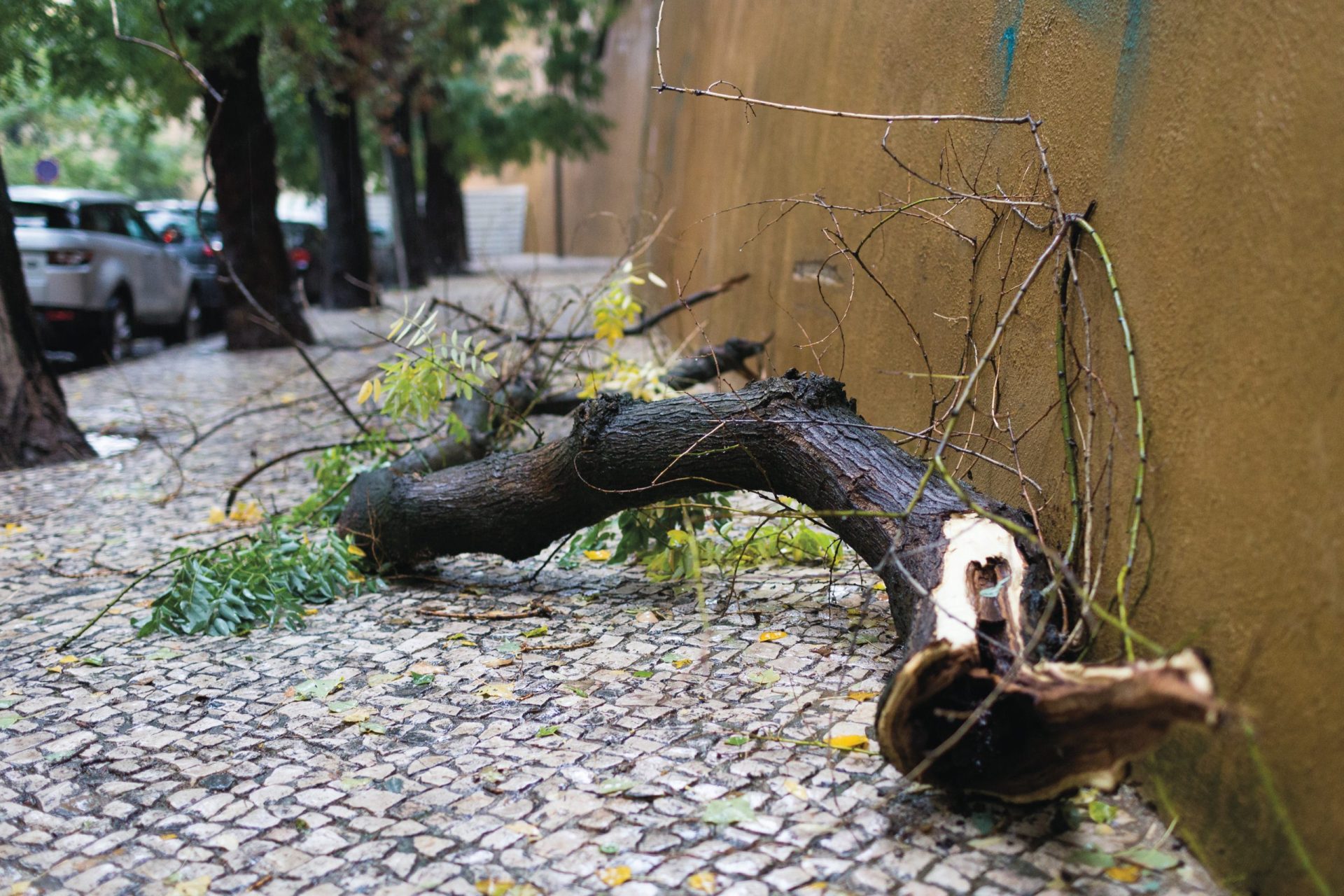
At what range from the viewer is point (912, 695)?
2555mm

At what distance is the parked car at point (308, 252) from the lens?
60.8 feet

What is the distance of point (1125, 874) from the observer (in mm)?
2438

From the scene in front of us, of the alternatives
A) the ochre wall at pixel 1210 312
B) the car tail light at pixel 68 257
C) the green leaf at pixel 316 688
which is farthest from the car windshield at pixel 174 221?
the ochre wall at pixel 1210 312

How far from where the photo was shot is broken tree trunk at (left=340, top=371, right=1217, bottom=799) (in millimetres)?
2400

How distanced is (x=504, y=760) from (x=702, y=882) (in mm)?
828

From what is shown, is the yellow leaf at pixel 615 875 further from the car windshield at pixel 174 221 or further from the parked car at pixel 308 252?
the parked car at pixel 308 252

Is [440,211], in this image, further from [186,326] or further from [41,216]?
[41,216]

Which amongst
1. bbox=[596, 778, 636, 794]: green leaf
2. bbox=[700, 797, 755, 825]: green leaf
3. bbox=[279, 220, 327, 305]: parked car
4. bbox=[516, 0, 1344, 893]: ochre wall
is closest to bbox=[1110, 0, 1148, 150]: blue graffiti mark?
bbox=[516, 0, 1344, 893]: ochre wall

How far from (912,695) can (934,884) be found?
392 millimetres

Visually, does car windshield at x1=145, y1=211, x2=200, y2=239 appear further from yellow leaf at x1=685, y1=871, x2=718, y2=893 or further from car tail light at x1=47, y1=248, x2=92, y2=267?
yellow leaf at x1=685, y1=871, x2=718, y2=893

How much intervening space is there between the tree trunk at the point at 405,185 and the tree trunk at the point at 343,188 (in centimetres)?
77

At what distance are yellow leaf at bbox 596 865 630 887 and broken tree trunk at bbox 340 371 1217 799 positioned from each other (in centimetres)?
65

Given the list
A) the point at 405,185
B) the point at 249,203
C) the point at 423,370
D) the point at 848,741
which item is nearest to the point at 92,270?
the point at 249,203

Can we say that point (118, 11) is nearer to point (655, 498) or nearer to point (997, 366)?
point (655, 498)
